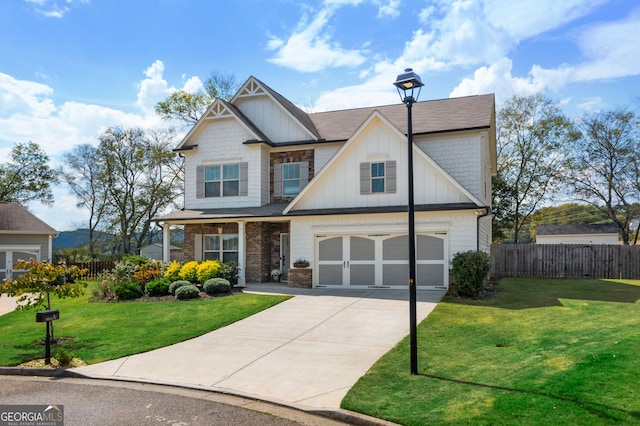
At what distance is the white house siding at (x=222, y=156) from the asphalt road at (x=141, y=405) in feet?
45.0

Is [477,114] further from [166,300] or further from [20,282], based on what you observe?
[20,282]

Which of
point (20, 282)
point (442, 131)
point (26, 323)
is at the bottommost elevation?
point (26, 323)

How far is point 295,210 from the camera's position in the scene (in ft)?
62.2

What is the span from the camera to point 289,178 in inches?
862

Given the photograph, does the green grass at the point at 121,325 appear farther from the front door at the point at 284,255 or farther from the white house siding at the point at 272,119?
the white house siding at the point at 272,119

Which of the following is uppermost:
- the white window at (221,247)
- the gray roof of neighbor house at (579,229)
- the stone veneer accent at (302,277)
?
the gray roof of neighbor house at (579,229)

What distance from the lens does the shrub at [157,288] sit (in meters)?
17.4

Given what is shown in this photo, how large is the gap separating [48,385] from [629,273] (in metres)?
24.7

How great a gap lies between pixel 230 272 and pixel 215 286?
1714 millimetres

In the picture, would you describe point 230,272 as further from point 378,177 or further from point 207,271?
point 378,177

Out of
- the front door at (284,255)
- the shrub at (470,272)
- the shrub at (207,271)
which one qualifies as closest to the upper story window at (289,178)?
the front door at (284,255)

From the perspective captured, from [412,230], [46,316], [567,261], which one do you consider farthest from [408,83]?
[567,261]

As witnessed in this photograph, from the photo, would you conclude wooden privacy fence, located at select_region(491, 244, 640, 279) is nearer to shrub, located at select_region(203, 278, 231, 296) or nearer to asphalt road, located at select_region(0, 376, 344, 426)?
shrub, located at select_region(203, 278, 231, 296)

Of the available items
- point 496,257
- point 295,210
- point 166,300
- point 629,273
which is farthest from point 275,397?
point 629,273
